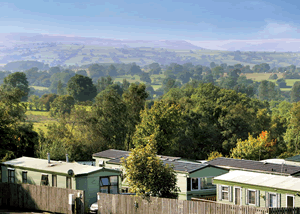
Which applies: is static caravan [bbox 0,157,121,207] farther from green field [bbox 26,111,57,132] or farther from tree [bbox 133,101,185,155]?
green field [bbox 26,111,57,132]

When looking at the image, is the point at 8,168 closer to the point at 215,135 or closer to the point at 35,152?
the point at 35,152

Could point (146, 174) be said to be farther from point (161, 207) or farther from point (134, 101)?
point (134, 101)

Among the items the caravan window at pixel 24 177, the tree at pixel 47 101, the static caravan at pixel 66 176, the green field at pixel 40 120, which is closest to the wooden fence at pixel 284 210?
the static caravan at pixel 66 176

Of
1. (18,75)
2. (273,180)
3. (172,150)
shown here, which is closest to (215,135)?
(172,150)

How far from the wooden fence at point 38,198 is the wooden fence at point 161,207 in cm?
165

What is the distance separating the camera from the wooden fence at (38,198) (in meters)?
24.8

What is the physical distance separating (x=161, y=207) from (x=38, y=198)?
823cm

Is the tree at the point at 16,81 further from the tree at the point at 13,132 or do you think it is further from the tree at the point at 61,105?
the tree at the point at 13,132

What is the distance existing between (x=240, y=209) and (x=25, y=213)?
43.1 ft

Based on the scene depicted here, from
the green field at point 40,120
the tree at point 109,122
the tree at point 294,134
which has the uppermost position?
the tree at point 109,122

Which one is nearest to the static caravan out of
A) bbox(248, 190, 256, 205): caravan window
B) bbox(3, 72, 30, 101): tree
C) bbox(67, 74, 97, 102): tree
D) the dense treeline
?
bbox(248, 190, 256, 205): caravan window

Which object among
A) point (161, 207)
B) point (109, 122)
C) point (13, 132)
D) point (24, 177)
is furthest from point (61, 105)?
point (161, 207)

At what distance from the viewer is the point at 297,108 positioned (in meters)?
78.8

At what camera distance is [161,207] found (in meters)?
23.3
